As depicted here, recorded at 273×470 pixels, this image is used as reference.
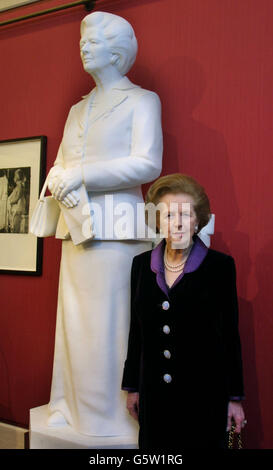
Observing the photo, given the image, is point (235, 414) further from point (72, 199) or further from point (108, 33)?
point (108, 33)

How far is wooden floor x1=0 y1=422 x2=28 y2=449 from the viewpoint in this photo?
330 cm

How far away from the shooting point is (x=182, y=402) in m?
1.99

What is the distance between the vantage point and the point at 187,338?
1983 mm

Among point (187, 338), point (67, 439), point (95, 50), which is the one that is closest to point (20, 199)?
point (95, 50)

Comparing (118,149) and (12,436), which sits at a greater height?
(118,149)

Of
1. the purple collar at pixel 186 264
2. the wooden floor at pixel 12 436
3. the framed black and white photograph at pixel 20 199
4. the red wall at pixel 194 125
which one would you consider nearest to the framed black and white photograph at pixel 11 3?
the red wall at pixel 194 125

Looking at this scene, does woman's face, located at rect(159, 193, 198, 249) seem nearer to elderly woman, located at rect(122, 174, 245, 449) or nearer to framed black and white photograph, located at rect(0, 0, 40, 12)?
elderly woman, located at rect(122, 174, 245, 449)

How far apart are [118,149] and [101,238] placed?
0.43m

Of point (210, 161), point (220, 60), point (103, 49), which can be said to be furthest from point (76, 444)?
point (220, 60)

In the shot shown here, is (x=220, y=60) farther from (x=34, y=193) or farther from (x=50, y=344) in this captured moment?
(x=50, y=344)

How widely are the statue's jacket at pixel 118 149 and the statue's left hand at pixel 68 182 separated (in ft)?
0.11

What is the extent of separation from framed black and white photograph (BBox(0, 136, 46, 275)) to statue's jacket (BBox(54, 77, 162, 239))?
0.82 meters

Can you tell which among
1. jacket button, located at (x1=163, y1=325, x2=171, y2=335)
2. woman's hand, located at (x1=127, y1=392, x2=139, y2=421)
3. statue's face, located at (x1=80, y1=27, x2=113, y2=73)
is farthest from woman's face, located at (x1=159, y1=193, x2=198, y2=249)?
statue's face, located at (x1=80, y1=27, x2=113, y2=73)
